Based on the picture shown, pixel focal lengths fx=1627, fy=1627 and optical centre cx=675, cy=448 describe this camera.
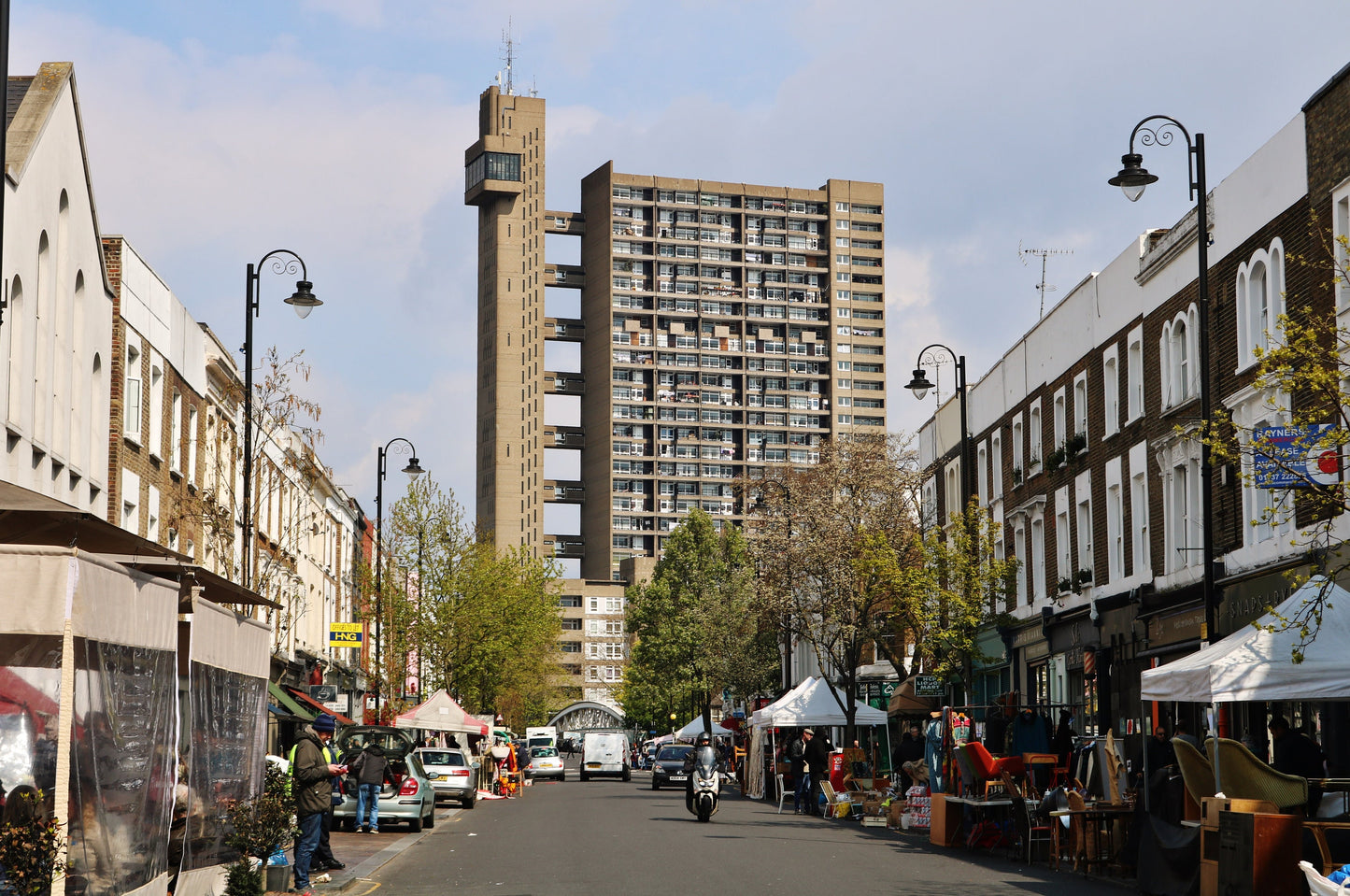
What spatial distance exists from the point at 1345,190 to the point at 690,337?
140m

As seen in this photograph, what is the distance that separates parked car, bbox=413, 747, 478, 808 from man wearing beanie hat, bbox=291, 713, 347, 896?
21.1 meters

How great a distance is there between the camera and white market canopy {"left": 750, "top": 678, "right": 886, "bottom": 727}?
3906cm

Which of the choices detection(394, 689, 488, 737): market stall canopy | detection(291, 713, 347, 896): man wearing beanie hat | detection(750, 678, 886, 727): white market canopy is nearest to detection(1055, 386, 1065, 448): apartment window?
detection(750, 678, 886, 727): white market canopy

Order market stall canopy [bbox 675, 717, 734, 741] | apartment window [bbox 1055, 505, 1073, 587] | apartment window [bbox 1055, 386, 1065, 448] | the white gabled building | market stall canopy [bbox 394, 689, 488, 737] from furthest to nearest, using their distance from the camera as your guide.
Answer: market stall canopy [bbox 675, 717, 734, 741]
market stall canopy [bbox 394, 689, 488, 737]
apartment window [bbox 1055, 386, 1065, 448]
apartment window [bbox 1055, 505, 1073, 587]
the white gabled building

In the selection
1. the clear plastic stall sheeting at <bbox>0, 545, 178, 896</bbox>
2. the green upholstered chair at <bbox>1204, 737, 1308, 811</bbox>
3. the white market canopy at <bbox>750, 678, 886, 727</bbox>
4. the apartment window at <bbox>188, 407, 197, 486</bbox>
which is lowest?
the white market canopy at <bbox>750, 678, 886, 727</bbox>

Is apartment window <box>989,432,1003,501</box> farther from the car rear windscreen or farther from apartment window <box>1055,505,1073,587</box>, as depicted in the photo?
the car rear windscreen

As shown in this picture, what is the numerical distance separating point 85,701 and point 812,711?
99.5ft

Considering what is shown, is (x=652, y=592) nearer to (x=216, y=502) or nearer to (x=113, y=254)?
(x=216, y=502)

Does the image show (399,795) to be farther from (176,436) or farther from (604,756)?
(604,756)

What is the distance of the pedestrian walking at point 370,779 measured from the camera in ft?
92.3

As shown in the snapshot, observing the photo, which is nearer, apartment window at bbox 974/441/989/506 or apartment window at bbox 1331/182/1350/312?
apartment window at bbox 1331/182/1350/312

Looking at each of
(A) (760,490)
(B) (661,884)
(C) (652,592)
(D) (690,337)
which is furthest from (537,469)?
(B) (661,884)

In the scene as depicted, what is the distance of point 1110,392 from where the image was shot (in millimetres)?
34875

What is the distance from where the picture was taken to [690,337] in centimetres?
16225
